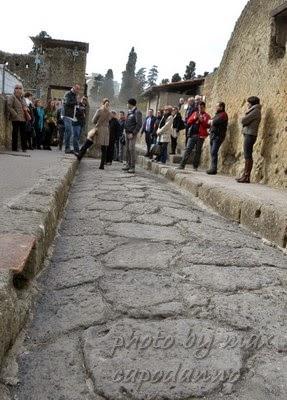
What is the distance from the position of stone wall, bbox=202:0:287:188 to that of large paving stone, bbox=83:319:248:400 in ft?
18.2

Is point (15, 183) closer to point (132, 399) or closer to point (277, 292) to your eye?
point (277, 292)

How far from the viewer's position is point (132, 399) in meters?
1.37

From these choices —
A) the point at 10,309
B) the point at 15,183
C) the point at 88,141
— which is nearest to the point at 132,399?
the point at 10,309

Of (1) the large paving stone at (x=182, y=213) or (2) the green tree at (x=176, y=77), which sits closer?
(1) the large paving stone at (x=182, y=213)

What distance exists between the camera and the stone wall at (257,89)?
7371 mm

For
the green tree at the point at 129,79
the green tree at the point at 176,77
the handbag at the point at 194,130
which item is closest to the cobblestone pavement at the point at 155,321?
the handbag at the point at 194,130

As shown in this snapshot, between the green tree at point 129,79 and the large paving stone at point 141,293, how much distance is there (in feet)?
258

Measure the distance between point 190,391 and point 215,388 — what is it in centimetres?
Answer: 9

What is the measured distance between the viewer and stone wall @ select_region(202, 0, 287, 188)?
24.2 feet

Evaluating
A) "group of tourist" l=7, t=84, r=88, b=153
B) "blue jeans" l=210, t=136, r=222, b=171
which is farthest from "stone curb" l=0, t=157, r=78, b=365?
"blue jeans" l=210, t=136, r=222, b=171

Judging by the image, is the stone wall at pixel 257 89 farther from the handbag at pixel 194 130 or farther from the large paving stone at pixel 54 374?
the large paving stone at pixel 54 374

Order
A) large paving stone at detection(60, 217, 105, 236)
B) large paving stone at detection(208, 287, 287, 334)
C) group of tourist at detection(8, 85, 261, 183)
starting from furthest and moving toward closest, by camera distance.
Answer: group of tourist at detection(8, 85, 261, 183) < large paving stone at detection(60, 217, 105, 236) < large paving stone at detection(208, 287, 287, 334)

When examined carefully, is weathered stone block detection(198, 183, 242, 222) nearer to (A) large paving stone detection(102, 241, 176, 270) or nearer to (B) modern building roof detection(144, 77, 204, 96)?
(A) large paving stone detection(102, 241, 176, 270)

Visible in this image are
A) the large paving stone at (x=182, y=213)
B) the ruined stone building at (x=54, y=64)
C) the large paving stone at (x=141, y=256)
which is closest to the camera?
the large paving stone at (x=141, y=256)
